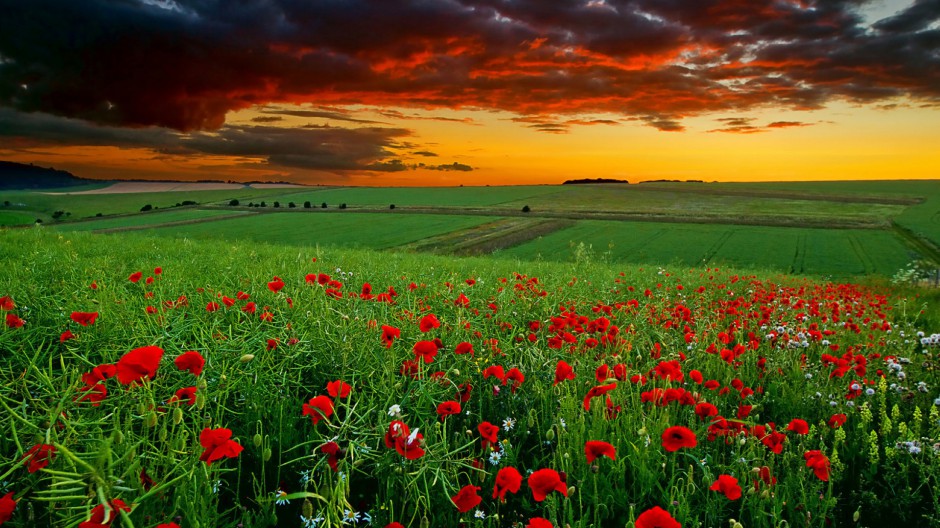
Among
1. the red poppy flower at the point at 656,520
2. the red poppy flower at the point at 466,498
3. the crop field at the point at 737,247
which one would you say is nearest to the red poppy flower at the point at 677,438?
the red poppy flower at the point at 656,520

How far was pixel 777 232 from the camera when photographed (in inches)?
1783

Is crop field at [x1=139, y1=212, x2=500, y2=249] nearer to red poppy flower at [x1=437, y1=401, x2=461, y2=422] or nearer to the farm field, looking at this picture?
the farm field

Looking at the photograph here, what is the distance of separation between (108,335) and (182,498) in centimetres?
240

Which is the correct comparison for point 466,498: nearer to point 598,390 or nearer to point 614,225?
point 598,390

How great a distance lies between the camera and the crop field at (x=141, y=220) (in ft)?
163

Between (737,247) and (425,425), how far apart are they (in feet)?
135

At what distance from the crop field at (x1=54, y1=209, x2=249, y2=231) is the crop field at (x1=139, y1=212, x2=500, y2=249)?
4842 mm

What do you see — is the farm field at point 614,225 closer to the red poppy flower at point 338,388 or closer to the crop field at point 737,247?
the crop field at point 737,247

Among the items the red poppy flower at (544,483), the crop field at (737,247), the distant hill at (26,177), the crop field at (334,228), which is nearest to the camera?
Result: the red poppy flower at (544,483)

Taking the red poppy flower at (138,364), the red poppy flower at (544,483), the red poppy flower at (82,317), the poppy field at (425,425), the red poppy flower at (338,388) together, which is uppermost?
the red poppy flower at (138,364)

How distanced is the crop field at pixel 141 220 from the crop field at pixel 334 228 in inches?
191

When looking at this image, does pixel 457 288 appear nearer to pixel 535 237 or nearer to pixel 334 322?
pixel 334 322

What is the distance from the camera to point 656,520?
1405 mm

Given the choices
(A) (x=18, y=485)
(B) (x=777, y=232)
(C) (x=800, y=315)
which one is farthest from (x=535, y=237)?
(A) (x=18, y=485)
